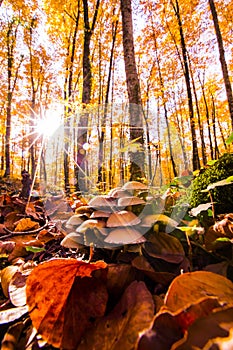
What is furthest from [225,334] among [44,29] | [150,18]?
[44,29]

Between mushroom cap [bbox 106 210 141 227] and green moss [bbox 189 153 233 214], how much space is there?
21.0 inches

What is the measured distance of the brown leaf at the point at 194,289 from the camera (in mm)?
395

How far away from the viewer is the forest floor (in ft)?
0.95

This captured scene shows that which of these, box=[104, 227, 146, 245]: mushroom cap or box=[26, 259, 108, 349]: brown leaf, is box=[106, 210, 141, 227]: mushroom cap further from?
A: box=[26, 259, 108, 349]: brown leaf

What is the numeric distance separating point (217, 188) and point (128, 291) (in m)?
0.77

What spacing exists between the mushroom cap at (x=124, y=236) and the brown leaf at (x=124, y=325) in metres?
0.13

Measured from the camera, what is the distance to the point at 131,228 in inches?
25.9

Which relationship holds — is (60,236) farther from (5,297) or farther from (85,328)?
(85,328)

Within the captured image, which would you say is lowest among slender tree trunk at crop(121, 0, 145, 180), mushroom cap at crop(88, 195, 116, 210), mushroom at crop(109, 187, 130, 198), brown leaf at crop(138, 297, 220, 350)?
brown leaf at crop(138, 297, 220, 350)

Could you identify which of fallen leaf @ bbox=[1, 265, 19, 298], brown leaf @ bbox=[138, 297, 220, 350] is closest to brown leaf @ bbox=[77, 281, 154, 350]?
brown leaf @ bbox=[138, 297, 220, 350]

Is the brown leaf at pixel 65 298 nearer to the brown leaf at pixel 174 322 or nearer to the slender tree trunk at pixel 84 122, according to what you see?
the brown leaf at pixel 174 322

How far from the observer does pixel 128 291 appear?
19.9 inches

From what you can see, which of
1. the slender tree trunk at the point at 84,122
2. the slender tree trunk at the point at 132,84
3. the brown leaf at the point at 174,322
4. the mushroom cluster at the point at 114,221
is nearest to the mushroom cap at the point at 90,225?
the mushroom cluster at the point at 114,221

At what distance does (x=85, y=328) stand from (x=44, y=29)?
1756cm
